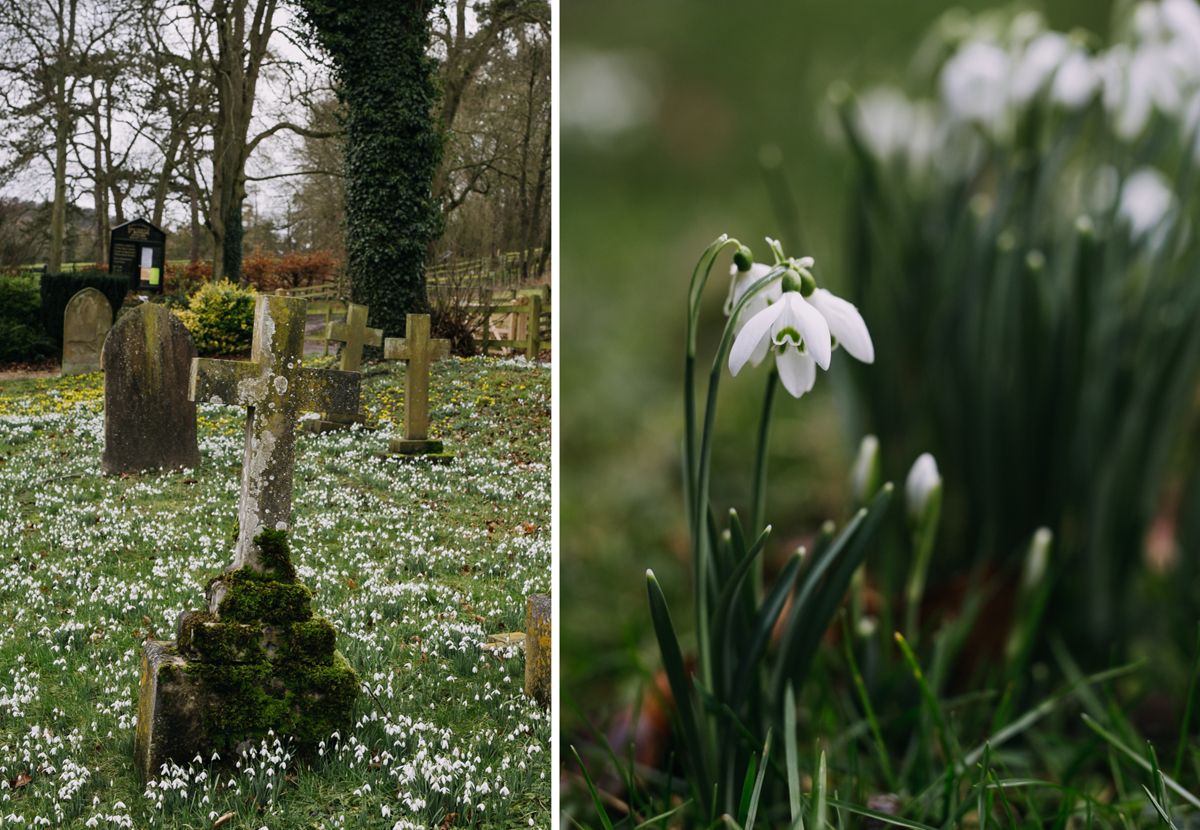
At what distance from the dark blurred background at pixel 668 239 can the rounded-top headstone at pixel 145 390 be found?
39.0 inches

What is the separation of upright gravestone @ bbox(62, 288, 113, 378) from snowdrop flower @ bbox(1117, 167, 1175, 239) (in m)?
2.07

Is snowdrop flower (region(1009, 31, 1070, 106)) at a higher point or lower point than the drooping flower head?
higher

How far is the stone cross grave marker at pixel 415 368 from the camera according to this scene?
212 cm

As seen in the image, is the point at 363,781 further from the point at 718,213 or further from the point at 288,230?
the point at 718,213

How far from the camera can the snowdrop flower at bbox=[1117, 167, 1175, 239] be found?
109 centimetres

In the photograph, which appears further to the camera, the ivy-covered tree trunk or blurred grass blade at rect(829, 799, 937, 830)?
the ivy-covered tree trunk

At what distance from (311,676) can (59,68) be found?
1508mm

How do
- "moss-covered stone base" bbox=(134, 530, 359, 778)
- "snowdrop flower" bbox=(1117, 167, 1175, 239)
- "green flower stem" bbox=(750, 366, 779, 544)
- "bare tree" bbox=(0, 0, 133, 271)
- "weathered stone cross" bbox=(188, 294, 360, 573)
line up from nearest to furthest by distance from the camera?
1. "green flower stem" bbox=(750, 366, 779, 544)
2. "snowdrop flower" bbox=(1117, 167, 1175, 239)
3. "moss-covered stone base" bbox=(134, 530, 359, 778)
4. "weathered stone cross" bbox=(188, 294, 360, 573)
5. "bare tree" bbox=(0, 0, 133, 271)

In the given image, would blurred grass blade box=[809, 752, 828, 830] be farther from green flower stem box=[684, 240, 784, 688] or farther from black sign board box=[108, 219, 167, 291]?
black sign board box=[108, 219, 167, 291]

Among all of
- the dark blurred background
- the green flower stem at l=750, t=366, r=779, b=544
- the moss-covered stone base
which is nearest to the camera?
the green flower stem at l=750, t=366, r=779, b=544

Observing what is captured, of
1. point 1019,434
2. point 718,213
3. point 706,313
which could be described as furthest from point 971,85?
point 718,213

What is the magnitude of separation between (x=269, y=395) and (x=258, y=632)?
50 cm

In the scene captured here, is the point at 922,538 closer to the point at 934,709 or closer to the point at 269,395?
the point at 934,709

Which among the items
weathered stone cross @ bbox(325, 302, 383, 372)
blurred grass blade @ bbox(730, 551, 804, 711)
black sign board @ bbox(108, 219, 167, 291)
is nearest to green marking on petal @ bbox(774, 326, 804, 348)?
blurred grass blade @ bbox(730, 551, 804, 711)
